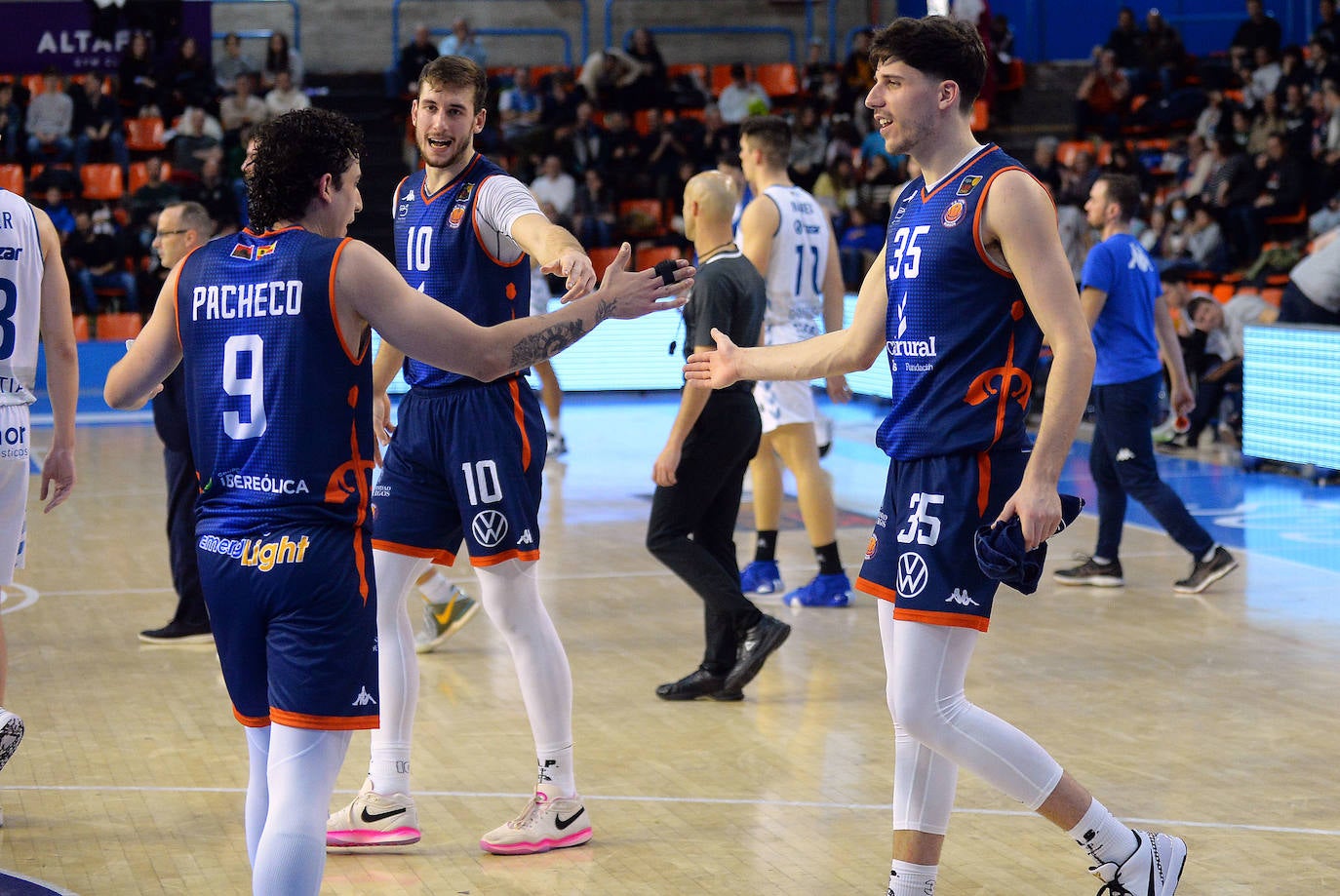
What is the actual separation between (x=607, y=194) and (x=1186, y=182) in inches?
253

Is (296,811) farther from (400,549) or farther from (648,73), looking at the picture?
(648,73)

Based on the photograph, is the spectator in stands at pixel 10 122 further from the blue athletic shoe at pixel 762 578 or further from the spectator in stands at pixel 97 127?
the blue athletic shoe at pixel 762 578

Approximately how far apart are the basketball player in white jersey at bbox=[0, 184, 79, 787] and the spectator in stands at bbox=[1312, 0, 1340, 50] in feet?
56.5

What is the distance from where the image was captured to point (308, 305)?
315cm

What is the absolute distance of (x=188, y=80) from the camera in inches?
765

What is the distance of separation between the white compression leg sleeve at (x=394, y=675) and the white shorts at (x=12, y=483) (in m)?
1.04

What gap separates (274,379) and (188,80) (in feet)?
57.3

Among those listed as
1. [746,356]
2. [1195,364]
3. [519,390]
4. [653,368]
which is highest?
[746,356]

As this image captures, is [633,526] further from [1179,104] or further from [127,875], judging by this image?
[1179,104]

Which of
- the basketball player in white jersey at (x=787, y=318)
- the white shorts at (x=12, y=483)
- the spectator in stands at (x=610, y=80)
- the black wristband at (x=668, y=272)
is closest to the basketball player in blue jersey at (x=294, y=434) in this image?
the black wristband at (x=668, y=272)

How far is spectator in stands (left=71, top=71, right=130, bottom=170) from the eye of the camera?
18.7m

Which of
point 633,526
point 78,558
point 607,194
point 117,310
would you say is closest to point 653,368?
point 607,194

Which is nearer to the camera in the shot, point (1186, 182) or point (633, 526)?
point (633, 526)

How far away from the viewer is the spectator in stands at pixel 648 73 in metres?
20.7
